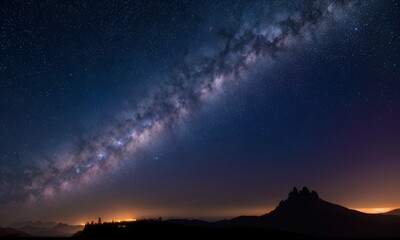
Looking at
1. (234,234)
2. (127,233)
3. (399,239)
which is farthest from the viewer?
(127,233)

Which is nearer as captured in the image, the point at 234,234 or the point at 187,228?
the point at 234,234

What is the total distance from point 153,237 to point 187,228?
5.78m

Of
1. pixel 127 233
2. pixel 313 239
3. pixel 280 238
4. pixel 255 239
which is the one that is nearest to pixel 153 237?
pixel 127 233

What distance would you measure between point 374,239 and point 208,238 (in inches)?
542

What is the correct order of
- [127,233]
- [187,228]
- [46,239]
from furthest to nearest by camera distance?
1. [187,228]
2. [127,233]
3. [46,239]

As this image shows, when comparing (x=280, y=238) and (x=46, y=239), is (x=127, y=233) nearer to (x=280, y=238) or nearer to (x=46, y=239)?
(x=46, y=239)

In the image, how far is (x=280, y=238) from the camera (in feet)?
93.6

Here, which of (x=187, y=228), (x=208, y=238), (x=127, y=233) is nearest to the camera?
(x=208, y=238)

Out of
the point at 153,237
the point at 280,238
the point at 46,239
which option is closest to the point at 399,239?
the point at 280,238

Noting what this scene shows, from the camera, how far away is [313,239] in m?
27.5

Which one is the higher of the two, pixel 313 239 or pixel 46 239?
pixel 46 239

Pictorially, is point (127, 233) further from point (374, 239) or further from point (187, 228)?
point (374, 239)

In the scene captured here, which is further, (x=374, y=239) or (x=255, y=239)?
(x=255, y=239)

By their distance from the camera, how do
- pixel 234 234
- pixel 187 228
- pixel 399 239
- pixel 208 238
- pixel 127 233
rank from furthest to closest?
1. pixel 187 228
2. pixel 127 233
3. pixel 234 234
4. pixel 208 238
5. pixel 399 239
